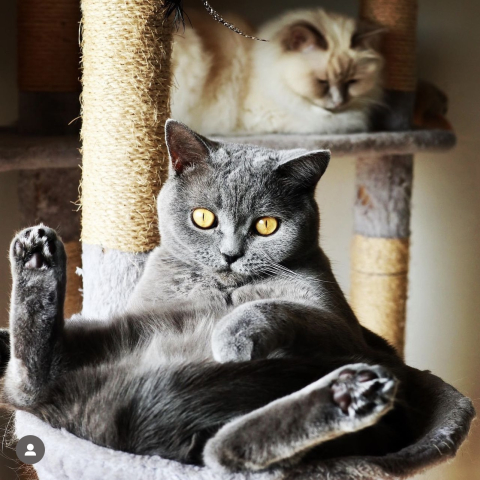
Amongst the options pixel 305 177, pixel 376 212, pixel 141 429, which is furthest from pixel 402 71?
pixel 141 429

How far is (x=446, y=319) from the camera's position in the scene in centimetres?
266

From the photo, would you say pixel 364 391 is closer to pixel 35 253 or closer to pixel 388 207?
pixel 35 253

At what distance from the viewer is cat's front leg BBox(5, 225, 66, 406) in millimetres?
777

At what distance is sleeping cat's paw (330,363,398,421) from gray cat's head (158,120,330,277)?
32 cm

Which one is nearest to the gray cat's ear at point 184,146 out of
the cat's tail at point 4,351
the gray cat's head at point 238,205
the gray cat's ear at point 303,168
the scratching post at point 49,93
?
the gray cat's head at point 238,205

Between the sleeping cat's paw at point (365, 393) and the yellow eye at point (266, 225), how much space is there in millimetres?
339

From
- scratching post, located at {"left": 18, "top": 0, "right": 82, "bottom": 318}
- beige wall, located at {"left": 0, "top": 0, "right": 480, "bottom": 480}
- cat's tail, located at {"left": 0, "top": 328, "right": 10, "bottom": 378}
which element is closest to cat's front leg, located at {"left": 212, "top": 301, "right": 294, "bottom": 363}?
cat's tail, located at {"left": 0, "top": 328, "right": 10, "bottom": 378}

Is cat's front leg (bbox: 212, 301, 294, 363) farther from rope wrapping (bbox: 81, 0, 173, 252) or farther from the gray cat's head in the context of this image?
rope wrapping (bbox: 81, 0, 173, 252)

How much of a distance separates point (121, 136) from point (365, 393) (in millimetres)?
704

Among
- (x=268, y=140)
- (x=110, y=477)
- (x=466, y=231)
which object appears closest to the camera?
(x=110, y=477)

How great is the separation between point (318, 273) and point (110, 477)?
44 cm

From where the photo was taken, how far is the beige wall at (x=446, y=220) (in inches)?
94.3

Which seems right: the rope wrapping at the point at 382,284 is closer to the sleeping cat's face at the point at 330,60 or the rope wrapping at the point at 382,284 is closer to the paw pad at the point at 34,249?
the sleeping cat's face at the point at 330,60

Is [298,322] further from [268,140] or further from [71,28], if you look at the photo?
[71,28]
